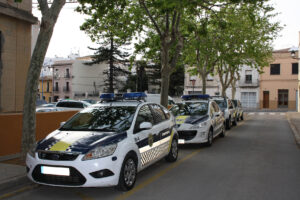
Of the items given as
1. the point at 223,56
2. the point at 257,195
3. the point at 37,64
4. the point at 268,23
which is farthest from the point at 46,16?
the point at 268,23

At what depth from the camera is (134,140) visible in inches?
222

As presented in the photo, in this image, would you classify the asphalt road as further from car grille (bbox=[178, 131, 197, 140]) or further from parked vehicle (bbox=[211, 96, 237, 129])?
parked vehicle (bbox=[211, 96, 237, 129])

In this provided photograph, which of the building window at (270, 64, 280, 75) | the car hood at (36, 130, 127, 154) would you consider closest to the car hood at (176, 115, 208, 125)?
the car hood at (36, 130, 127, 154)

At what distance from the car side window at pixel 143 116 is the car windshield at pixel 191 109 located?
4175mm

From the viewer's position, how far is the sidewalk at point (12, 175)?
18.4 ft

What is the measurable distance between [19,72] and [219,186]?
735 cm

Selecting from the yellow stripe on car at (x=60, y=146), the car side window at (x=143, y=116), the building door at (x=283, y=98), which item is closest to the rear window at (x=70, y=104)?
the car side window at (x=143, y=116)

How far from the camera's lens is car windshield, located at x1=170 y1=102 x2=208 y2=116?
10834mm

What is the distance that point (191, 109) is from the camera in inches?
437

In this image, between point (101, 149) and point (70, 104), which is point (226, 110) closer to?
point (70, 104)

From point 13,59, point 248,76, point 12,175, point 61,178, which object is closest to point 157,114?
point 61,178

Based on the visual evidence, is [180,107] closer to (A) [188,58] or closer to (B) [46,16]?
(B) [46,16]

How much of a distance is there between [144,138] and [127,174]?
0.92 meters

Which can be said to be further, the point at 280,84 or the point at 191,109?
the point at 280,84
